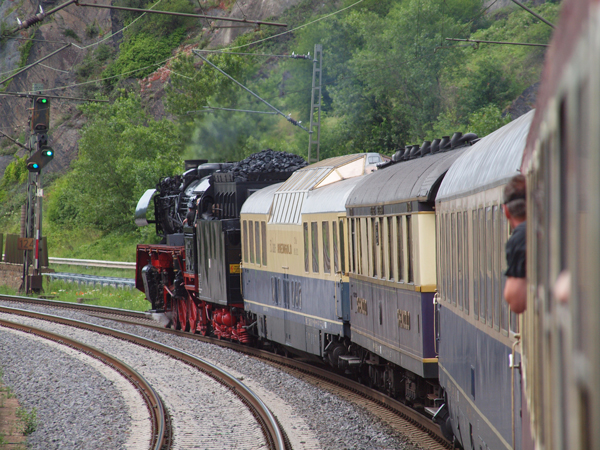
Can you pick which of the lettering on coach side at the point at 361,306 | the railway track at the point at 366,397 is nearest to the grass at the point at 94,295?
the railway track at the point at 366,397

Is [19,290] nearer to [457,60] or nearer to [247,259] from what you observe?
[247,259]

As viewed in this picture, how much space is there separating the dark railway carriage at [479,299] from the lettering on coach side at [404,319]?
0.92 metres

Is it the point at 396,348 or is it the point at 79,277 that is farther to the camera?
the point at 79,277

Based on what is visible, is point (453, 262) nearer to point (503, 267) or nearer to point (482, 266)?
point (482, 266)

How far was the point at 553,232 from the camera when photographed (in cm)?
186

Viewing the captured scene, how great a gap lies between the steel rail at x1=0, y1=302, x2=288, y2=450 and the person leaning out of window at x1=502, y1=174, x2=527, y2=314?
6193 millimetres

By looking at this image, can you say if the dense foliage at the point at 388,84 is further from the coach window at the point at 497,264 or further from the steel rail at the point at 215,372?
the coach window at the point at 497,264

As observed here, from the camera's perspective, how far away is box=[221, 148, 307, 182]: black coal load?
60.0ft

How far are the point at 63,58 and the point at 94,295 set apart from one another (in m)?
50.3

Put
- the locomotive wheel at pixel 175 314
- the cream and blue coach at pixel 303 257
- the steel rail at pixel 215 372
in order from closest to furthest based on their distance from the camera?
the steel rail at pixel 215 372, the cream and blue coach at pixel 303 257, the locomotive wheel at pixel 175 314

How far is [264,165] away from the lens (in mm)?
18469

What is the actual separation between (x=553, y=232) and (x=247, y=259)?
584 inches

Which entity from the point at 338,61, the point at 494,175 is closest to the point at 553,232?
the point at 494,175

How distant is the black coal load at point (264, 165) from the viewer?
18.3m
